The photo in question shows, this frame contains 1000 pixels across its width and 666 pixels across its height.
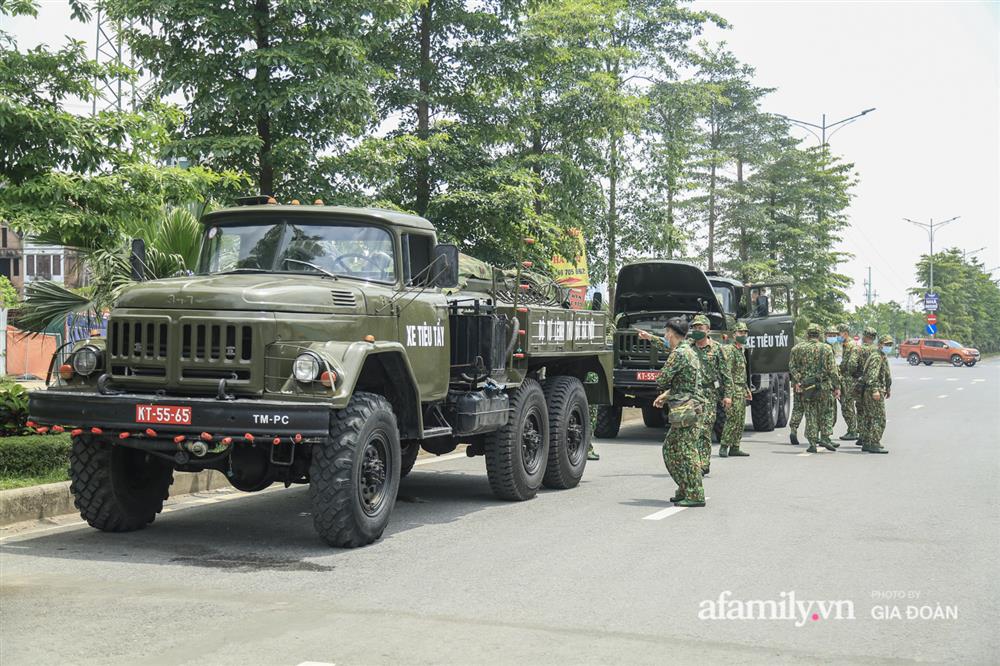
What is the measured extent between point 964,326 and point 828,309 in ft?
175

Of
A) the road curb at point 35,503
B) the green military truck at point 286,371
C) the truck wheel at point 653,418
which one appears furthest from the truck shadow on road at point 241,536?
the truck wheel at point 653,418

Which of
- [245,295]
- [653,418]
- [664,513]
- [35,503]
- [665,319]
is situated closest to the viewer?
[245,295]

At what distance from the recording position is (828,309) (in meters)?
54.3

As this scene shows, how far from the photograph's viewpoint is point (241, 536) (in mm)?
9188

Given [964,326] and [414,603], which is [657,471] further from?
[964,326]

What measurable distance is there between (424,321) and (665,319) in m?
10.2

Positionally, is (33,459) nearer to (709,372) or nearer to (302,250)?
(302,250)

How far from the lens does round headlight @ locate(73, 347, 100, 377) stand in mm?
8734

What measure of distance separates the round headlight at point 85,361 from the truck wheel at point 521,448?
13.1 feet

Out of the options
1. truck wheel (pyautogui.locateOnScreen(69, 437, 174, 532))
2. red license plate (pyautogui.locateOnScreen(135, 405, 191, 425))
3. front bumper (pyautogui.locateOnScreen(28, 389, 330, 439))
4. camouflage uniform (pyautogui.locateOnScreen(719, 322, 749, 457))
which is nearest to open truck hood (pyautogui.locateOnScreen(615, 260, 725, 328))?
camouflage uniform (pyautogui.locateOnScreen(719, 322, 749, 457))

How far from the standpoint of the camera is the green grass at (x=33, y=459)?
9.93 m

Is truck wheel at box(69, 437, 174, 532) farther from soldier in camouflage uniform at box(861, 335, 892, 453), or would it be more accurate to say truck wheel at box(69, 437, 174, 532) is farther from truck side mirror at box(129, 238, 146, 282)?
soldier in camouflage uniform at box(861, 335, 892, 453)

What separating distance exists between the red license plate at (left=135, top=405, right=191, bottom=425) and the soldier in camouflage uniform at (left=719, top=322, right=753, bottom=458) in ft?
32.2

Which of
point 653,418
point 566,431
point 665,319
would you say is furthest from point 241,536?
point 653,418
